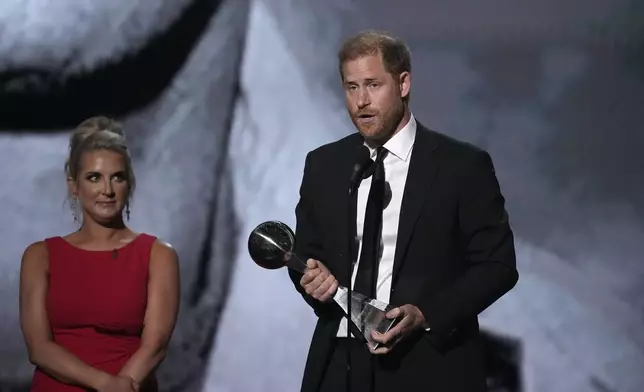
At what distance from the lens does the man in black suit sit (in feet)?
6.65

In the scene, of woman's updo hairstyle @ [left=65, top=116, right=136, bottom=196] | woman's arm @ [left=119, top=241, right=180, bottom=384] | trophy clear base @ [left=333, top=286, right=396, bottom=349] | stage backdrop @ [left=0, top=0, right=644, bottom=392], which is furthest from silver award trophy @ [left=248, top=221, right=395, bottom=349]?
stage backdrop @ [left=0, top=0, right=644, bottom=392]

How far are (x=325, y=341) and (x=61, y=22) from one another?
188 centimetres

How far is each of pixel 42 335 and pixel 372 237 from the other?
1062 millimetres

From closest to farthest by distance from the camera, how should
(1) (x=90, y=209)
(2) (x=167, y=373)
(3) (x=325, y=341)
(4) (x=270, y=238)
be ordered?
(4) (x=270, y=238), (3) (x=325, y=341), (1) (x=90, y=209), (2) (x=167, y=373)

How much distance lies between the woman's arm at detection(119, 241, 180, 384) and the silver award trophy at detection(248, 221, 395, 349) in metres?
0.79

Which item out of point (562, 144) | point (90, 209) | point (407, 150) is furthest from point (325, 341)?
point (562, 144)

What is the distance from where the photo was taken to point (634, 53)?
11.3 feet

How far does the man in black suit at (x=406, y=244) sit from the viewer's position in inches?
79.8

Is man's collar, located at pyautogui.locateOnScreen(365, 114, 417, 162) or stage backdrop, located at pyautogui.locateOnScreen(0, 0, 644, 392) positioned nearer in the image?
man's collar, located at pyautogui.locateOnScreen(365, 114, 417, 162)

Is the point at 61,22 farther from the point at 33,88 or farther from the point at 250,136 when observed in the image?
the point at 250,136

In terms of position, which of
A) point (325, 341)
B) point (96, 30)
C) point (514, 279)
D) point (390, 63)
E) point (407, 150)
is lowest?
point (325, 341)

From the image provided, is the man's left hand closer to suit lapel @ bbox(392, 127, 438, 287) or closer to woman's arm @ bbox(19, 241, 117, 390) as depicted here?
suit lapel @ bbox(392, 127, 438, 287)

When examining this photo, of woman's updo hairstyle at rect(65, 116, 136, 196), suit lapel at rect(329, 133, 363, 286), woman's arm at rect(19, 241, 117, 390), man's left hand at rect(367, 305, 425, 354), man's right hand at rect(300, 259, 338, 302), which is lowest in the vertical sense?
woman's arm at rect(19, 241, 117, 390)

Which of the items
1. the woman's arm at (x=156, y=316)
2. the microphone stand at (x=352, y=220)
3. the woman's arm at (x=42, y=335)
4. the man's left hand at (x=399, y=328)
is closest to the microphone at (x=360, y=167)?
the microphone stand at (x=352, y=220)
